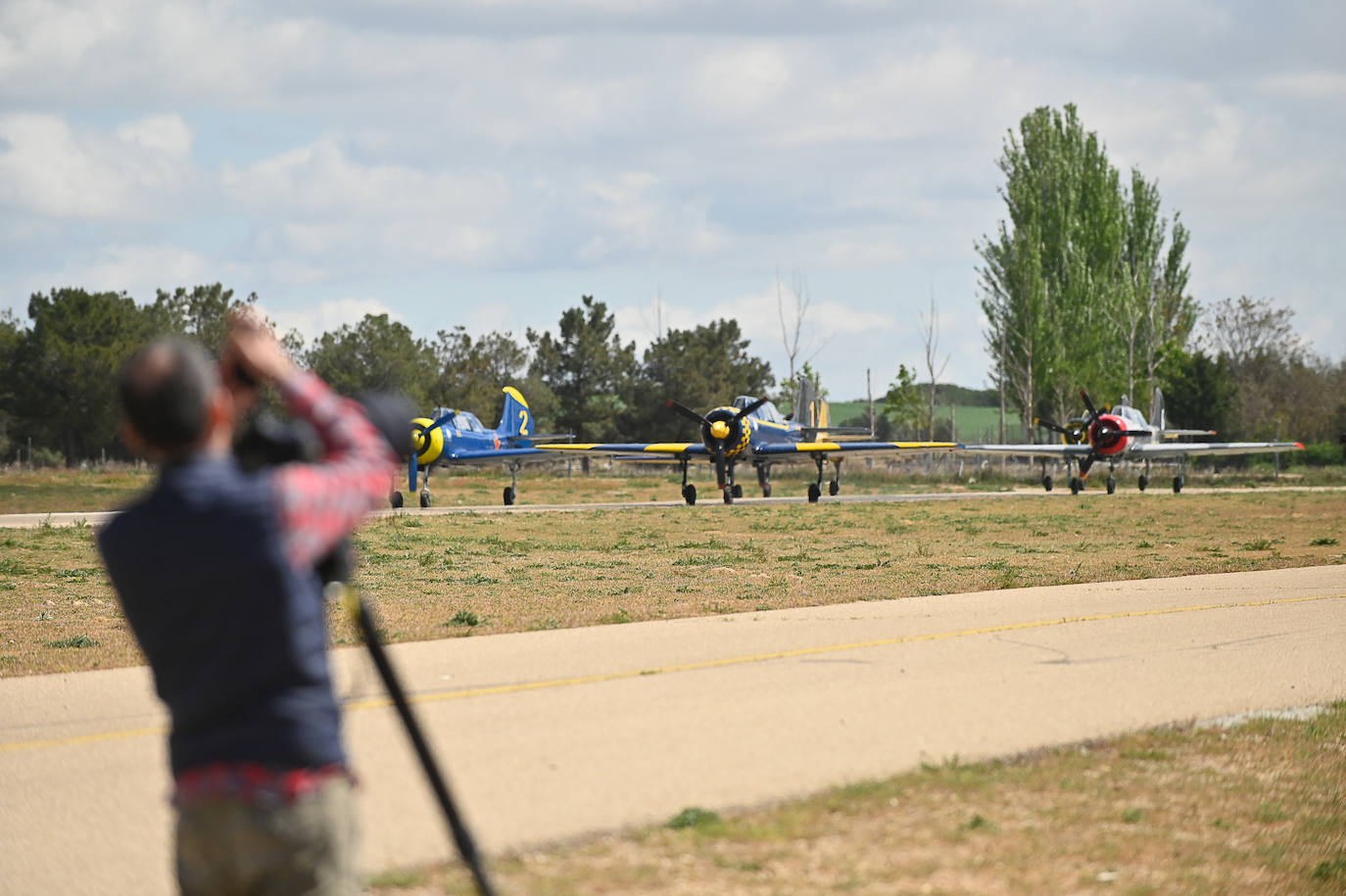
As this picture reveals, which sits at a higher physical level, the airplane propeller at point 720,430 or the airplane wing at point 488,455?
the airplane propeller at point 720,430

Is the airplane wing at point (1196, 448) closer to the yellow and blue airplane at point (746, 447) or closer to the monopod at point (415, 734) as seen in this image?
the yellow and blue airplane at point (746, 447)

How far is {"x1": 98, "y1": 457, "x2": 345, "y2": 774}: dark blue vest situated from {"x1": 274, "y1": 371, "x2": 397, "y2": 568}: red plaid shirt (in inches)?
1.9

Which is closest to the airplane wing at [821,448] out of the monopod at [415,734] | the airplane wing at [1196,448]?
the airplane wing at [1196,448]

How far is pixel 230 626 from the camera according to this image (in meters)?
3.06

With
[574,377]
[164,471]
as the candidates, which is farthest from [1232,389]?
[164,471]

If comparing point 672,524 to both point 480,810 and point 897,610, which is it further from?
point 480,810

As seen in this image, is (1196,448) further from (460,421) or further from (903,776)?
(903,776)

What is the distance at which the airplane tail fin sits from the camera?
152 ft

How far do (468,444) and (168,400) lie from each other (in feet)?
133

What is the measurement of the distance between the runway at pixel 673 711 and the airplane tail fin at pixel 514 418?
112ft

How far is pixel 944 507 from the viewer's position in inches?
1463

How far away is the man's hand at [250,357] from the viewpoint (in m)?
3.22

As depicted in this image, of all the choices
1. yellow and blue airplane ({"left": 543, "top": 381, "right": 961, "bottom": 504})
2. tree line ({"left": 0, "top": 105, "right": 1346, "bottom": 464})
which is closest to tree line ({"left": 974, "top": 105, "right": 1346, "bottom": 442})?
tree line ({"left": 0, "top": 105, "right": 1346, "bottom": 464})

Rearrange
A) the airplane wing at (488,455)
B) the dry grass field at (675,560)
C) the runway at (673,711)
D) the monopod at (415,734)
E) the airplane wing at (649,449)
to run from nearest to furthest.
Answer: the monopod at (415,734)
the runway at (673,711)
the dry grass field at (675,560)
the airplane wing at (488,455)
the airplane wing at (649,449)
